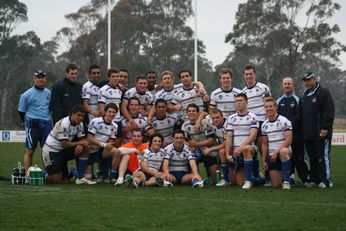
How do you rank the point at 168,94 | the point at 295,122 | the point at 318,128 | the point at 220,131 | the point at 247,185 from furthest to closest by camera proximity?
the point at 168,94
the point at 220,131
the point at 295,122
the point at 318,128
the point at 247,185

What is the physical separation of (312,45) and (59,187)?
38.1 metres

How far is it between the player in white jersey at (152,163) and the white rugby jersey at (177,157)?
15 cm

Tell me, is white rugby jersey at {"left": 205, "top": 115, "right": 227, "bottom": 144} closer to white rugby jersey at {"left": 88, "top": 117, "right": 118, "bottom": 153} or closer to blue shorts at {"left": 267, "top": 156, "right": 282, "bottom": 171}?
blue shorts at {"left": 267, "top": 156, "right": 282, "bottom": 171}

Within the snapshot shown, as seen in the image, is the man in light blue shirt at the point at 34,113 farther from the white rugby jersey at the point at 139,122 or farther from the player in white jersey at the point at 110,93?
the white rugby jersey at the point at 139,122

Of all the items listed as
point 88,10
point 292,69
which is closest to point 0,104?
point 88,10

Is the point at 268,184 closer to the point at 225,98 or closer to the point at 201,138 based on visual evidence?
the point at 201,138

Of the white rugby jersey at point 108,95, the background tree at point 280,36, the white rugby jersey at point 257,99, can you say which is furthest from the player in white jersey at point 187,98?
the background tree at point 280,36

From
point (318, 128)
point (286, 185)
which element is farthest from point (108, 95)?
point (318, 128)

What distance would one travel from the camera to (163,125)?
11234mm

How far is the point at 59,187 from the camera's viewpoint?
31.9 feet

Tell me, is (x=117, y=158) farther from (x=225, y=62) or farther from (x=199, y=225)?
(x=225, y=62)

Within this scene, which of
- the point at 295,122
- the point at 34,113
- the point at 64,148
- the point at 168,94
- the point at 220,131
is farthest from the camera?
the point at 168,94

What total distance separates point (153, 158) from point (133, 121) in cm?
106

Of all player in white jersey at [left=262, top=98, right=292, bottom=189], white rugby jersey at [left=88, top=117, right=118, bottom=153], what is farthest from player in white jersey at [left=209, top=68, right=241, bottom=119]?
white rugby jersey at [left=88, top=117, right=118, bottom=153]
